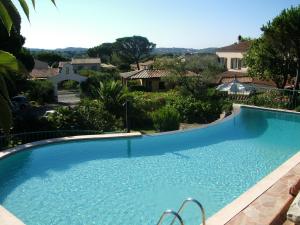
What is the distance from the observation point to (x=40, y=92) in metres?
33.0

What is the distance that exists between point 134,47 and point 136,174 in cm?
9391

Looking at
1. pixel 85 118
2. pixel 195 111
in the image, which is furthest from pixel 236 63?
pixel 85 118

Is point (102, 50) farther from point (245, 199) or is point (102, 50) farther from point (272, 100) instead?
point (245, 199)

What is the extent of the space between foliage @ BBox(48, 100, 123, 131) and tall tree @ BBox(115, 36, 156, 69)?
3205 inches

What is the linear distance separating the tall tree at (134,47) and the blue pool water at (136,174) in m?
83.9

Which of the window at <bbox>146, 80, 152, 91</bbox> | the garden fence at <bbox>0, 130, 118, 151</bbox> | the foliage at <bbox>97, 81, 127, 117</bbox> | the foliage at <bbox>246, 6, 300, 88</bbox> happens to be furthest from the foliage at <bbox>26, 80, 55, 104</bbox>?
the foliage at <bbox>246, 6, 300, 88</bbox>

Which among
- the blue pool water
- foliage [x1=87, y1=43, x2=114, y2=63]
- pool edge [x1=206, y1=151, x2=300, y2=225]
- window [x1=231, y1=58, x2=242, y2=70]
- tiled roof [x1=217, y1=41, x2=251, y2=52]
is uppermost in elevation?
foliage [x1=87, y1=43, x2=114, y2=63]

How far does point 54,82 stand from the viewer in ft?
120

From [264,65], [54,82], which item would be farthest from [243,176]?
[54,82]

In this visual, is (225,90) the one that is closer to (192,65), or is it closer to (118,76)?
(192,65)

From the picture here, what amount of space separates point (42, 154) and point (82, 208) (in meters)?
5.28

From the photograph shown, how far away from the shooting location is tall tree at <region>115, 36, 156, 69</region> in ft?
333

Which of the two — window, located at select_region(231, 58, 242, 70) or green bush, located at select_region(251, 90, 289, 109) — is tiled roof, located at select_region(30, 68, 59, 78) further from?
green bush, located at select_region(251, 90, 289, 109)

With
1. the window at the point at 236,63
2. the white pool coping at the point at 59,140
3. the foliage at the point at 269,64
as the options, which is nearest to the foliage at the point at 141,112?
the white pool coping at the point at 59,140
